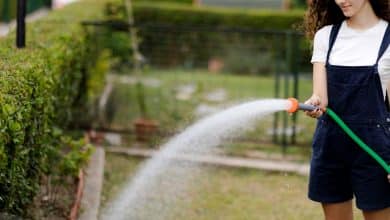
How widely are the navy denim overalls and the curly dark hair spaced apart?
111 millimetres

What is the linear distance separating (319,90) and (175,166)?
2457mm

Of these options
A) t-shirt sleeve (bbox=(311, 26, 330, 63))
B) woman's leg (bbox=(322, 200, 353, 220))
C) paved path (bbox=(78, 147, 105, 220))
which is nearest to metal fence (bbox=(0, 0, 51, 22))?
paved path (bbox=(78, 147, 105, 220))

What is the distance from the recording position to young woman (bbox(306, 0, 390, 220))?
12.0ft

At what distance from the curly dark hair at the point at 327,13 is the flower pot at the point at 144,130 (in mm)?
4315

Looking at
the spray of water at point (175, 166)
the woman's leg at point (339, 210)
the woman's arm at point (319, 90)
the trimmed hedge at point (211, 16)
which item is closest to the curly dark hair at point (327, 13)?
the woman's arm at point (319, 90)

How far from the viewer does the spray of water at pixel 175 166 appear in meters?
4.12

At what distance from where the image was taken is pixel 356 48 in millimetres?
3717

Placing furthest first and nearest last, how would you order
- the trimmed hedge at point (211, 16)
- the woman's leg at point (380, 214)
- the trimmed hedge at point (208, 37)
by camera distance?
1. the trimmed hedge at point (211, 16)
2. the trimmed hedge at point (208, 37)
3. the woman's leg at point (380, 214)

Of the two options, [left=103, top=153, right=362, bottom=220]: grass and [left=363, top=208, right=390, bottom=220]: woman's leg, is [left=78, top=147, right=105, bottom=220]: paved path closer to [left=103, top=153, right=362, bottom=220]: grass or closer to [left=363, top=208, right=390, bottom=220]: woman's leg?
[left=103, top=153, right=362, bottom=220]: grass

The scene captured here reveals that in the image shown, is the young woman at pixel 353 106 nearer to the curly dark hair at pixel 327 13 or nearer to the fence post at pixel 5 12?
the curly dark hair at pixel 327 13

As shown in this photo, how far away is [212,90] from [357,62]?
24.6 ft

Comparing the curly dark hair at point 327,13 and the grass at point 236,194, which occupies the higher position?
the curly dark hair at point 327,13

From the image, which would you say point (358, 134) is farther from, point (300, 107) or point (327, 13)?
point (327, 13)

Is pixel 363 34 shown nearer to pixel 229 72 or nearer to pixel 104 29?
pixel 104 29
